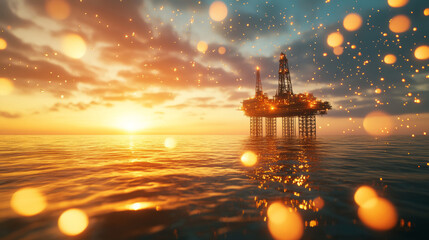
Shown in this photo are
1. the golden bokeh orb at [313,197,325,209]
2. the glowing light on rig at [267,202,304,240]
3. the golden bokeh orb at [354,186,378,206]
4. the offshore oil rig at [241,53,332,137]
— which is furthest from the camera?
the offshore oil rig at [241,53,332,137]

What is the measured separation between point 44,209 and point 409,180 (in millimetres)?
13020

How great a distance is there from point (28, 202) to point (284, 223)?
7.23 metres

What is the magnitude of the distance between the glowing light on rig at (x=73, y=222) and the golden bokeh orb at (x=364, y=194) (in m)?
7.05

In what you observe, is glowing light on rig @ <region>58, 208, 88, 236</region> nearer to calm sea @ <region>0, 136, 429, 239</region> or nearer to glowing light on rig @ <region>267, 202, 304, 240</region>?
calm sea @ <region>0, 136, 429, 239</region>

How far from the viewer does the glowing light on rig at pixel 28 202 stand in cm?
509

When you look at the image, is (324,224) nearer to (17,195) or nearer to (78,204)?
(78,204)

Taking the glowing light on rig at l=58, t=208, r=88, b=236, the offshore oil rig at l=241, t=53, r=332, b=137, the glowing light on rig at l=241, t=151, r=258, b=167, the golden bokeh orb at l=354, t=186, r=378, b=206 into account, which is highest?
the offshore oil rig at l=241, t=53, r=332, b=137

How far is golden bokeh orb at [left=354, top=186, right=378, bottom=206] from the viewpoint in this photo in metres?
5.62

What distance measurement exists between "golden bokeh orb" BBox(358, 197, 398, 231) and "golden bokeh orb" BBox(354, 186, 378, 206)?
0.38 feet

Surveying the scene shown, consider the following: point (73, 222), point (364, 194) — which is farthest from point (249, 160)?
point (73, 222)

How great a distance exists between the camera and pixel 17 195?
641 cm

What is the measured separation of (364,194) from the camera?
6.21 meters

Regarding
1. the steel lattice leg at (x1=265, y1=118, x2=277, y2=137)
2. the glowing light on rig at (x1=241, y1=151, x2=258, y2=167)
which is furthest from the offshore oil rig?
the glowing light on rig at (x1=241, y1=151, x2=258, y2=167)

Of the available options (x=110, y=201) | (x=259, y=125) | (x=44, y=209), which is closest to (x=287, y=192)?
(x=110, y=201)
